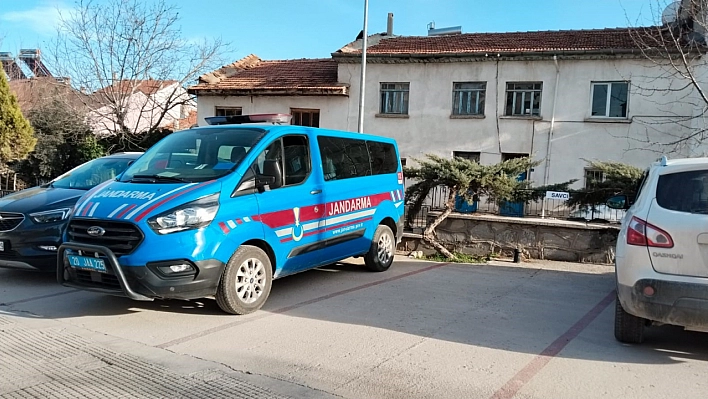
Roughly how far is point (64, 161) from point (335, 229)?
65.1 ft

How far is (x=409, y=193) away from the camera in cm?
1055

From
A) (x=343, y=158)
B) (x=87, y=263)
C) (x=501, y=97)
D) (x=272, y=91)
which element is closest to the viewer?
(x=87, y=263)

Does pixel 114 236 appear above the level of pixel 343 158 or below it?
below

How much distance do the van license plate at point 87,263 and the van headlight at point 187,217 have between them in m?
0.67

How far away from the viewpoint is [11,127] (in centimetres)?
1488

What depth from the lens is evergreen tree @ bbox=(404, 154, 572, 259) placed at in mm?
9773

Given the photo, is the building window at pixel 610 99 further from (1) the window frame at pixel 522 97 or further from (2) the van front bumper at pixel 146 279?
(2) the van front bumper at pixel 146 279

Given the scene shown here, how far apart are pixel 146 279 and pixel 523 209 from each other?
7606 millimetres

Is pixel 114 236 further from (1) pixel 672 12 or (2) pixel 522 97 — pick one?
(2) pixel 522 97

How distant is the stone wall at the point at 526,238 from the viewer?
9.69m

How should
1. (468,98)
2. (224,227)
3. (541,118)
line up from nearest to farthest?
(224,227) → (541,118) → (468,98)

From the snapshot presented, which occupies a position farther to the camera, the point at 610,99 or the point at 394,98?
the point at 394,98

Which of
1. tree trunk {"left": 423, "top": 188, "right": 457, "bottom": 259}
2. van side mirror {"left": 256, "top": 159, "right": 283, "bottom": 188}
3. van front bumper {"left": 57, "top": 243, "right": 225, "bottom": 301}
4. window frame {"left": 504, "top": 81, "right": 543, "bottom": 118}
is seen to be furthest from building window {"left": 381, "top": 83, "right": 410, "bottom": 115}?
van front bumper {"left": 57, "top": 243, "right": 225, "bottom": 301}

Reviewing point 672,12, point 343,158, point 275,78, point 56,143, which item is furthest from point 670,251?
point 56,143
